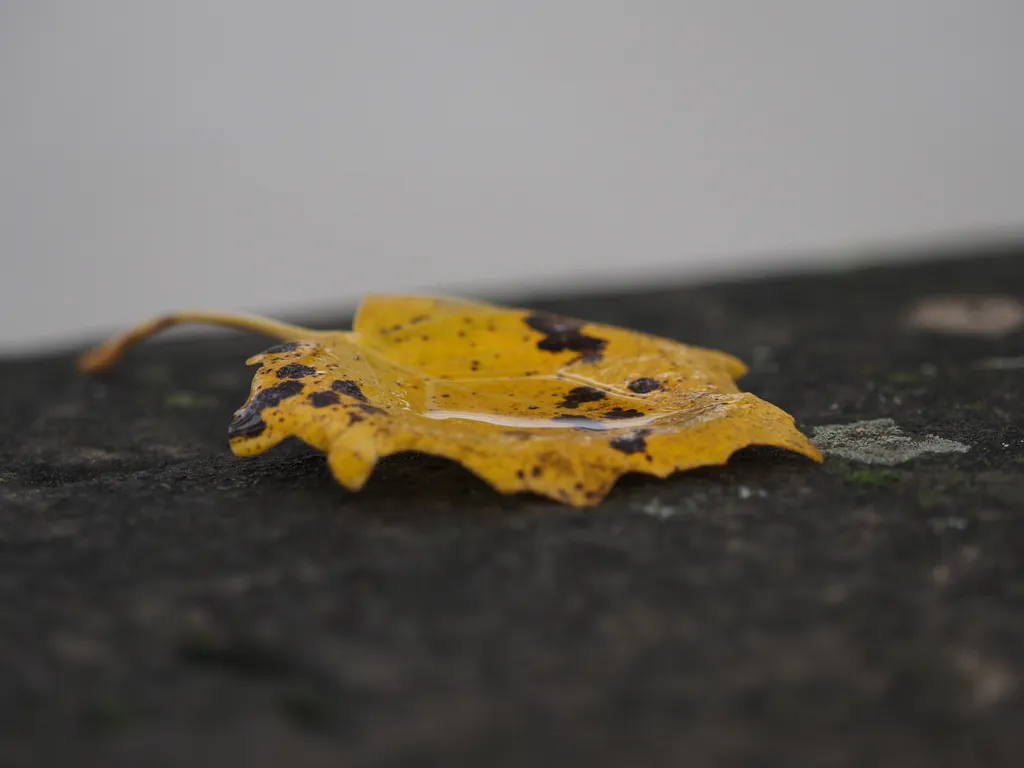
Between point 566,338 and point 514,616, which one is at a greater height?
point 566,338

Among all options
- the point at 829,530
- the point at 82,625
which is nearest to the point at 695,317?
the point at 829,530

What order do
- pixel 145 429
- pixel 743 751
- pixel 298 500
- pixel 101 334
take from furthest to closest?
pixel 101 334 < pixel 145 429 < pixel 298 500 < pixel 743 751

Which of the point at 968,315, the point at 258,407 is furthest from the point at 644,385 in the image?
the point at 968,315

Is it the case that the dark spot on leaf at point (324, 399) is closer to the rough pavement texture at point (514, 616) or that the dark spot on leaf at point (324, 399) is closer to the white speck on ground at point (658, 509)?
the rough pavement texture at point (514, 616)

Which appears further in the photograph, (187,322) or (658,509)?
(187,322)

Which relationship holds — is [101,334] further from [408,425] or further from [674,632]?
[674,632]

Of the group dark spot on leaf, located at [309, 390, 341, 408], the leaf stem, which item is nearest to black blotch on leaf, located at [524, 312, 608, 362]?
the leaf stem

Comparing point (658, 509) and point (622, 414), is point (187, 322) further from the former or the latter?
point (658, 509)

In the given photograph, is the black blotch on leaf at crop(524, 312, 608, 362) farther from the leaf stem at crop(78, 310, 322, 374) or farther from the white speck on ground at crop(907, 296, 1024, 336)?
the white speck on ground at crop(907, 296, 1024, 336)
